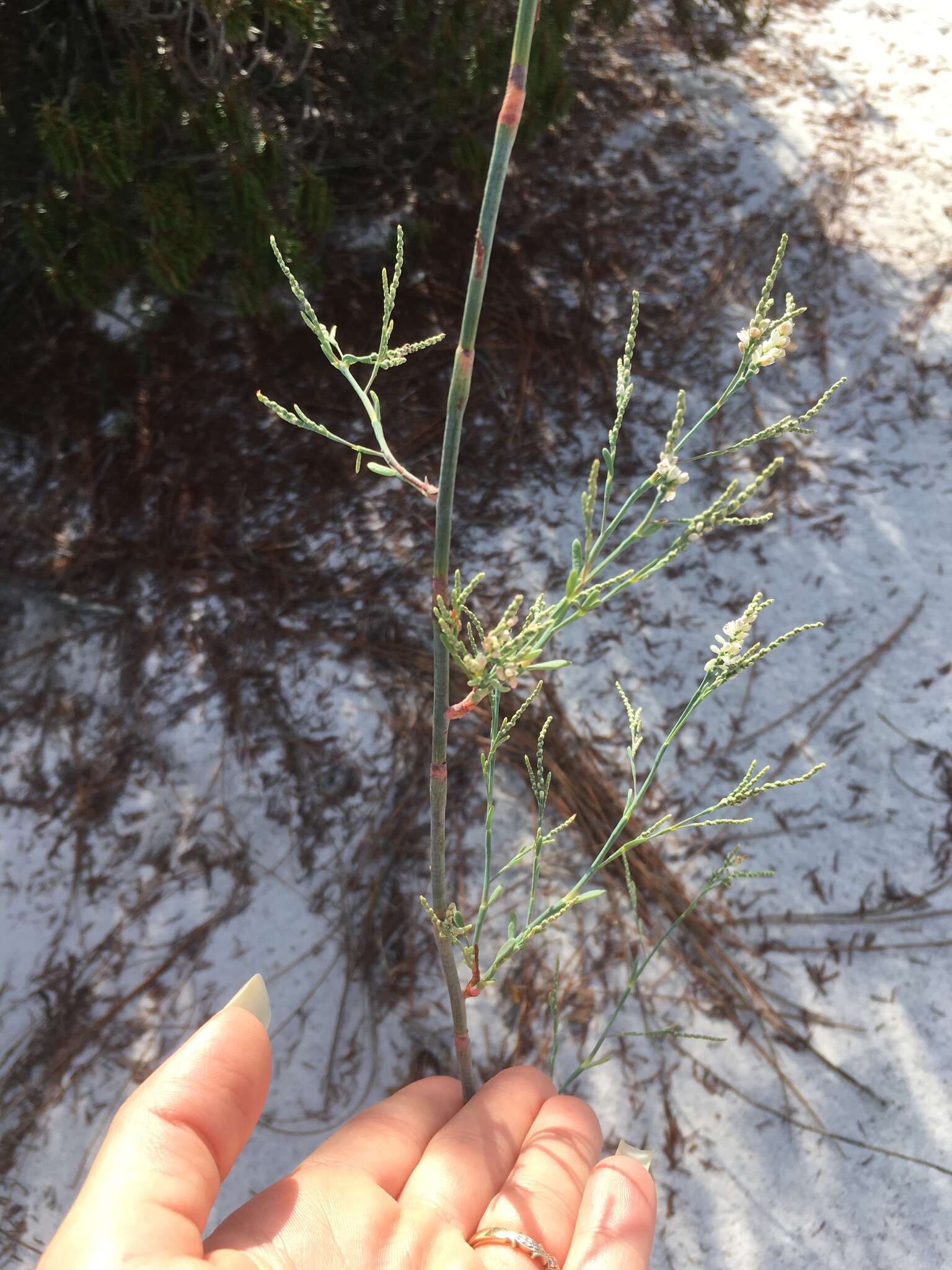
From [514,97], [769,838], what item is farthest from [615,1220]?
[514,97]

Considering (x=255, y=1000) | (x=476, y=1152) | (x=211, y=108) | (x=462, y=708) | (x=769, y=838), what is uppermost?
(x=211, y=108)

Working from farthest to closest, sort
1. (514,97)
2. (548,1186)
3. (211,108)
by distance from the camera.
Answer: (211,108) → (548,1186) → (514,97)

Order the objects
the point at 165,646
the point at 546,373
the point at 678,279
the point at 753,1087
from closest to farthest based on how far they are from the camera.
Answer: the point at 753,1087 → the point at 165,646 → the point at 546,373 → the point at 678,279

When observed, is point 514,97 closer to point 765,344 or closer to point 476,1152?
point 765,344

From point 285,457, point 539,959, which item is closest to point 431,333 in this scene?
point 285,457

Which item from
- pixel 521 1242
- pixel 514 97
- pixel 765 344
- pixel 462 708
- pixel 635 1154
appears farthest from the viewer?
pixel 635 1154

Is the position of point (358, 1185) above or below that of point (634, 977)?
below

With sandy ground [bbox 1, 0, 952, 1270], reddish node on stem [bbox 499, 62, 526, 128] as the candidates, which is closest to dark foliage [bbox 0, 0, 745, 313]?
sandy ground [bbox 1, 0, 952, 1270]

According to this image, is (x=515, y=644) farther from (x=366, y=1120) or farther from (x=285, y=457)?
(x=285, y=457)
